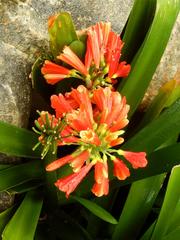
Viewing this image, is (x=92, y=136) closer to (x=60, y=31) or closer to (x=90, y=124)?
(x=90, y=124)

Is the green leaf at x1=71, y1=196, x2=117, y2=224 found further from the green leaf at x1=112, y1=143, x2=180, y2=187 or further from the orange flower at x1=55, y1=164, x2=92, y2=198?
the orange flower at x1=55, y1=164, x2=92, y2=198

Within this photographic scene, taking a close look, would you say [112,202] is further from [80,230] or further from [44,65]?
[44,65]

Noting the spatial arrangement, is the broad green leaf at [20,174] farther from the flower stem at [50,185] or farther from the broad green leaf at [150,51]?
the broad green leaf at [150,51]

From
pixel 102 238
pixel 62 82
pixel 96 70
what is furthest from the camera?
pixel 102 238

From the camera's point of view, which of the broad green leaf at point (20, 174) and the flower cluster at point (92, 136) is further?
the broad green leaf at point (20, 174)

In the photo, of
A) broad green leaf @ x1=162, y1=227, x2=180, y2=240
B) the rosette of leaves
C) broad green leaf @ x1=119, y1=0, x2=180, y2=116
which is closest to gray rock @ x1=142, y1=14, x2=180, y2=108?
the rosette of leaves

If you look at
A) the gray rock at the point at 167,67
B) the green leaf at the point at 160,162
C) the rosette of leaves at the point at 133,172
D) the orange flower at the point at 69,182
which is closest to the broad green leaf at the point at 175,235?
the rosette of leaves at the point at 133,172

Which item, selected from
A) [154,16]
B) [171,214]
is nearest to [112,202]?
[171,214]

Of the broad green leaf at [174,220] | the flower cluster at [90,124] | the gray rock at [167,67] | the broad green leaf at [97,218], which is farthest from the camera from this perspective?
the gray rock at [167,67]

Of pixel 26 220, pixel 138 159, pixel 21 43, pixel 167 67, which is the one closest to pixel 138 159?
pixel 138 159
